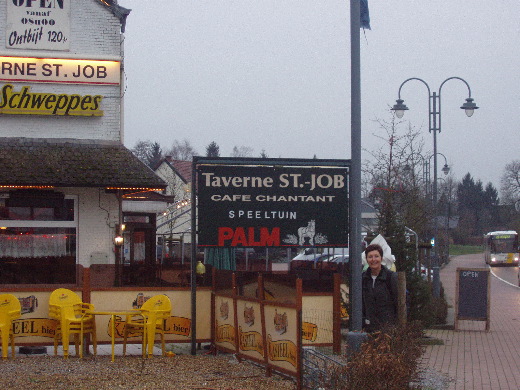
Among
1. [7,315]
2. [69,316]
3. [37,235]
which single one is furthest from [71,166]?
[7,315]

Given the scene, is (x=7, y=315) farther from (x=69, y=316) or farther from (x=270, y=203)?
(x=270, y=203)

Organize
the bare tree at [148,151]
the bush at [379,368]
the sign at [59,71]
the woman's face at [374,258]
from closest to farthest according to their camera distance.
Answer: the bush at [379,368]
the woman's face at [374,258]
the sign at [59,71]
the bare tree at [148,151]

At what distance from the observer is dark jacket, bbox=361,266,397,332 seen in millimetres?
9867

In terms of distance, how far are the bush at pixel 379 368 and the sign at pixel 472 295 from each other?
1009 cm

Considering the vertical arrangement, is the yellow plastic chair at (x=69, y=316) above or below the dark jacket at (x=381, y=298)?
below

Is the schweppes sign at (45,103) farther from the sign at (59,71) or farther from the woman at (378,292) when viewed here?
the woman at (378,292)

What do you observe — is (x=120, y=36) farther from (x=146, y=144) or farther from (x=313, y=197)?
(x=146, y=144)

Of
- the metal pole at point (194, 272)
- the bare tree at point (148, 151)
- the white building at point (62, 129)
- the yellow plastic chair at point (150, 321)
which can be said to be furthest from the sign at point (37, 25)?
the bare tree at point (148, 151)

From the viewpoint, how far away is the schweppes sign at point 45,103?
61.2 ft

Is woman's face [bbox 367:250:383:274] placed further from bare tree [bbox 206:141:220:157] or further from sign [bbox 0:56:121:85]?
bare tree [bbox 206:141:220:157]

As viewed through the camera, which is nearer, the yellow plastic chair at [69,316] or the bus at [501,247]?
the yellow plastic chair at [69,316]

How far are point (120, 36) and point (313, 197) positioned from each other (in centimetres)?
860

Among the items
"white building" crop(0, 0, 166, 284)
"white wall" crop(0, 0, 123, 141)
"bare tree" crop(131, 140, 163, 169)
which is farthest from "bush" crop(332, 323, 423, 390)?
"bare tree" crop(131, 140, 163, 169)

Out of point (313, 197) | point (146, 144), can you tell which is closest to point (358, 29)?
point (313, 197)
